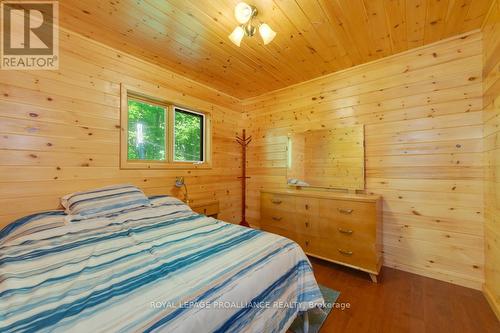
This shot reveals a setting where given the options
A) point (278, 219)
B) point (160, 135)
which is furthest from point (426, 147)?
point (160, 135)

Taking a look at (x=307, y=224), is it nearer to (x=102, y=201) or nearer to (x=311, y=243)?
(x=311, y=243)

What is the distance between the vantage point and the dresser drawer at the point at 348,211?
199 cm

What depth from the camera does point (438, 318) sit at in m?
1.53

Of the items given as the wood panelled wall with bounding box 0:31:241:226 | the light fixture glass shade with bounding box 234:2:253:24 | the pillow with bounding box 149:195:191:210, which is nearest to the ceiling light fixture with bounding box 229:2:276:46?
the light fixture glass shade with bounding box 234:2:253:24

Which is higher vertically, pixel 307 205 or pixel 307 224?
pixel 307 205

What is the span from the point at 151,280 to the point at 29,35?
7.65 ft

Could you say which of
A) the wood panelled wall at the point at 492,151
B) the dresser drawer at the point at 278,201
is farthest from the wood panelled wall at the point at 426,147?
the dresser drawer at the point at 278,201

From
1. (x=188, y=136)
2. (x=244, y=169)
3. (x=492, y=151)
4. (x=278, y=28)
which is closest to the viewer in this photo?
(x=492, y=151)

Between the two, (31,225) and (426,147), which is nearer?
(31,225)

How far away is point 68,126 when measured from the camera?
1856mm

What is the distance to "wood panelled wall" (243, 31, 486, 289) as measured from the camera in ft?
6.22

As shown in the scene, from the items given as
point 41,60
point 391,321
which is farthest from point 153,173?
point 391,321

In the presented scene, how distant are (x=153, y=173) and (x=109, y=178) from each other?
17.9 inches

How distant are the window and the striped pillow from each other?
399 millimetres
